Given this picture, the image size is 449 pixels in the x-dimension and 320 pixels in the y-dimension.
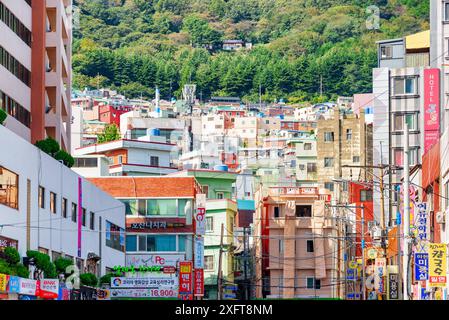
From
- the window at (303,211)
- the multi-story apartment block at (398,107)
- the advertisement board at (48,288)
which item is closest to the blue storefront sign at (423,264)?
the advertisement board at (48,288)

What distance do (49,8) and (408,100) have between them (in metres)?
51.1

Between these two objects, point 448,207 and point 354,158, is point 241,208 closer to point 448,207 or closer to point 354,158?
point 354,158

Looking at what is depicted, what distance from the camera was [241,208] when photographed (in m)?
144

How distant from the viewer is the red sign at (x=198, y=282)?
3317 inches

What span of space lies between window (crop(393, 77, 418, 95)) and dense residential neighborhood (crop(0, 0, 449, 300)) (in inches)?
6.0

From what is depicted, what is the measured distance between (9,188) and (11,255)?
4088mm

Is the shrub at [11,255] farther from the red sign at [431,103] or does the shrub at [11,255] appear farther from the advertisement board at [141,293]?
the red sign at [431,103]

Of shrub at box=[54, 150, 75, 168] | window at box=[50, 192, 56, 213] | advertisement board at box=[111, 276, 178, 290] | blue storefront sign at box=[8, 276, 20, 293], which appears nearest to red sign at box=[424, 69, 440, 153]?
advertisement board at box=[111, 276, 178, 290]

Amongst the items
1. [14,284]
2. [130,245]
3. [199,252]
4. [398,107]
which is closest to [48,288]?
[14,284]

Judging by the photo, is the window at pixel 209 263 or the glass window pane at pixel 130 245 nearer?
the glass window pane at pixel 130 245

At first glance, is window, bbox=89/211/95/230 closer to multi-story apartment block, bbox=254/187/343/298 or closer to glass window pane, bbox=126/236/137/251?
glass window pane, bbox=126/236/137/251

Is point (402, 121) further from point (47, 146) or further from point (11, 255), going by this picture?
point (11, 255)

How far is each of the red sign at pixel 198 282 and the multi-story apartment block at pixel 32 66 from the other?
47.9ft
